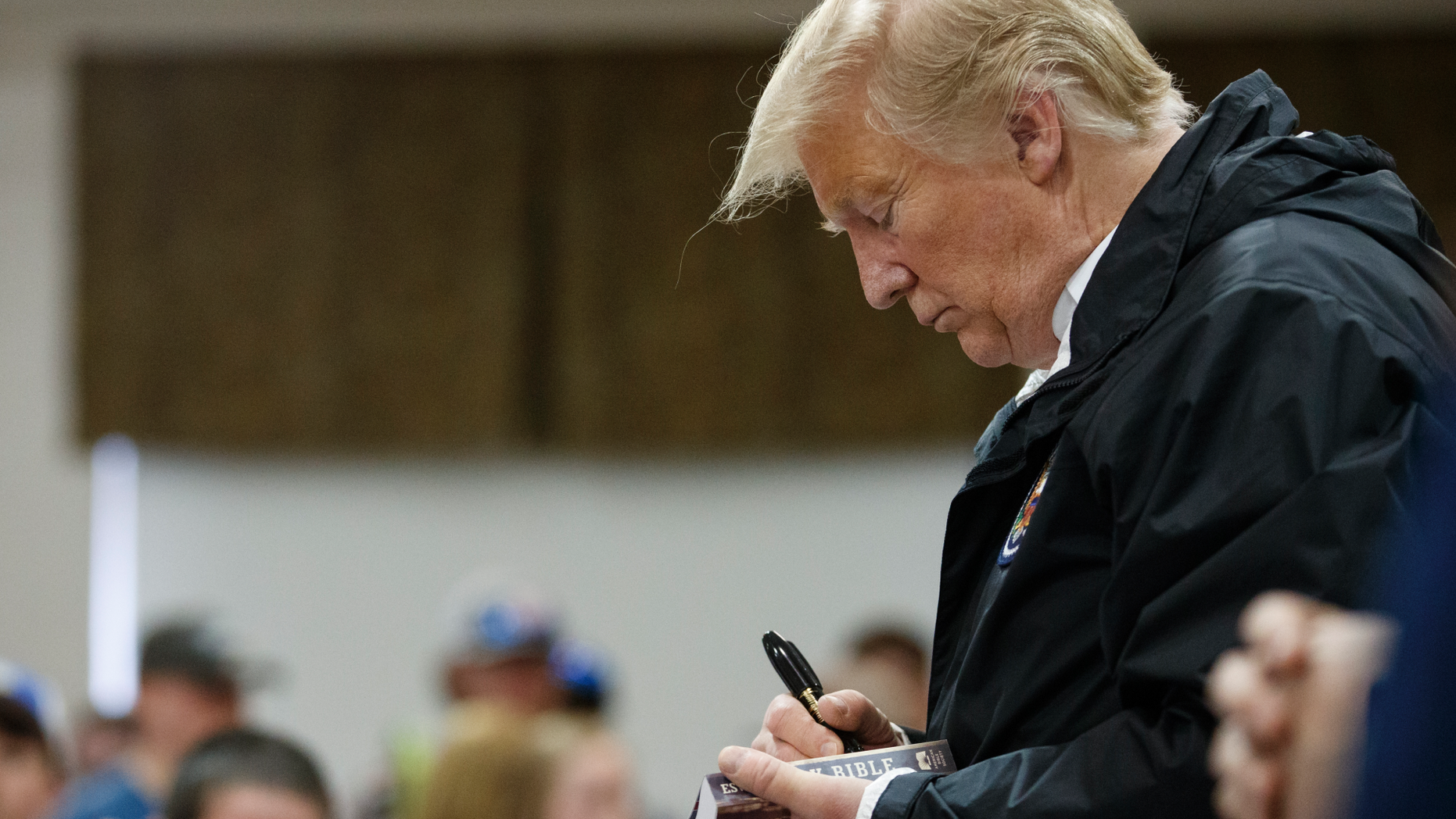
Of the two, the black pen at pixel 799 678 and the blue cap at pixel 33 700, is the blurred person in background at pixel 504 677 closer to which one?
the blue cap at pixel 33 700

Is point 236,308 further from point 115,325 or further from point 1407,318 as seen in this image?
point 1407,318

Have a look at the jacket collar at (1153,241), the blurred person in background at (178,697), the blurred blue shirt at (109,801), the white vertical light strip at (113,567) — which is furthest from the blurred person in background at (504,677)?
the jacket collar at (1153,241)

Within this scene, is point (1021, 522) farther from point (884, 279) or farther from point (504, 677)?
point (504, 677)

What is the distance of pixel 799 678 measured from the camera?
1.29 m

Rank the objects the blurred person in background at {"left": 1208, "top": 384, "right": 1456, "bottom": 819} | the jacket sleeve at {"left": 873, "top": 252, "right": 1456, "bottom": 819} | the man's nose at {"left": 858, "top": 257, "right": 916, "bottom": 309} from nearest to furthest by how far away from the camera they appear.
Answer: the blurred person in background at {"left": 1208, "top": 384, "right": 1456, "bottom": 819}
the jacket sleeve at {"left": 873, "top": 252, "right": 1456, "bottom": 819}
the man's nose at {"left": 858, "top": 257, "right": 916, "bottom": 309}

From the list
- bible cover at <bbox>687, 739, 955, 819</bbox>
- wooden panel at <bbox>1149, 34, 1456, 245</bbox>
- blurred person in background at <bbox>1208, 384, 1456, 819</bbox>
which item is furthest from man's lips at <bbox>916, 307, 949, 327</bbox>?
wooden panel at <bbox>1149, 34, 1456, 245</bbox>

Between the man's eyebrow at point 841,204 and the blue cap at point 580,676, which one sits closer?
the man's eyebrow at point 841,204

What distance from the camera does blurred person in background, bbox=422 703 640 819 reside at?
2260 millimetres

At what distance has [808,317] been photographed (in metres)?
4.64

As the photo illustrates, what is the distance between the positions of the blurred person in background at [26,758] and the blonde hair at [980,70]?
7.84 ft

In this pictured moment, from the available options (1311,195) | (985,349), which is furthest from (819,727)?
(1311,195)

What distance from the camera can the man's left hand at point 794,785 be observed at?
3.56 ft

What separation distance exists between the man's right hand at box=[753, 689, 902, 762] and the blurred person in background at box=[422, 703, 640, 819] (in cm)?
107

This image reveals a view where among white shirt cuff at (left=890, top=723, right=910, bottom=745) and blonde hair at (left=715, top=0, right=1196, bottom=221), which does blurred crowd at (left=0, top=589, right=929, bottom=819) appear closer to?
white shirt cuff at (left=890, top=723, right=910, bottom=745)
